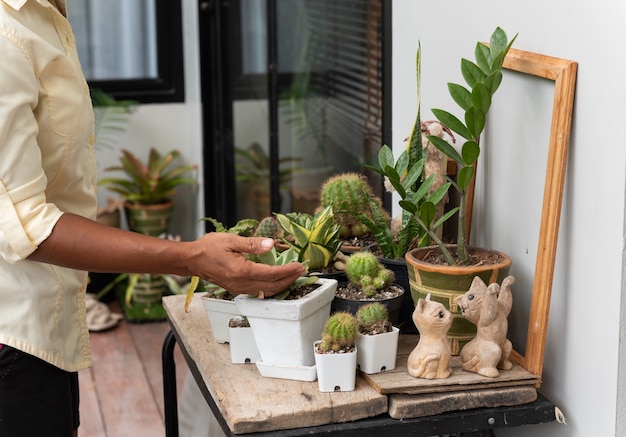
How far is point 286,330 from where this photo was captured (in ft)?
5.18

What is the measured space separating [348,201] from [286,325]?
469 millimetres

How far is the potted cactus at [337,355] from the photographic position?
1.53 meters

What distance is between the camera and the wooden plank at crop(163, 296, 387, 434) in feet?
4.82

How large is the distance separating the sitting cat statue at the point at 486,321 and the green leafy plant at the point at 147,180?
3.30m

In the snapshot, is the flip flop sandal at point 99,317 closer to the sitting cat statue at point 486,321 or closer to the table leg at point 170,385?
the table leg at point 170,385

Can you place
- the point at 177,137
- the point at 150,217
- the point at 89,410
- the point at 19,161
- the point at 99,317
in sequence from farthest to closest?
1. the point at 177,137
2. the point at 150,217
3. the point at 99,317
4. the point at 89,410
5. the point at 19,161

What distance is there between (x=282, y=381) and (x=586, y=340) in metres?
0.50

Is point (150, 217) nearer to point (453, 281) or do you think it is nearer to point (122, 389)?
point (122, 389)

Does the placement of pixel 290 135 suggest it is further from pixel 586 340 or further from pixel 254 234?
pixel 586 340

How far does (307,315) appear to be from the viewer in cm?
158

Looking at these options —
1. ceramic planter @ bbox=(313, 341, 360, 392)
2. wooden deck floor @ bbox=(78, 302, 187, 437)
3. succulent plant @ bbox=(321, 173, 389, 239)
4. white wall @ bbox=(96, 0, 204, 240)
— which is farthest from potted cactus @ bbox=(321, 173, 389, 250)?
white wall @ bbox=(96, 0, 204, 240)

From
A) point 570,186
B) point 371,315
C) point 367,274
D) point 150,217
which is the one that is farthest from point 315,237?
point 150,217

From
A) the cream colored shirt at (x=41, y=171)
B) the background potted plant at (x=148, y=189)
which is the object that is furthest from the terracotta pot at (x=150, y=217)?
the cream colored shirt at (x=41, y=171)

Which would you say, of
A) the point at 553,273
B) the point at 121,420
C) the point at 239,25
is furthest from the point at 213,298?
the point at 239,25
